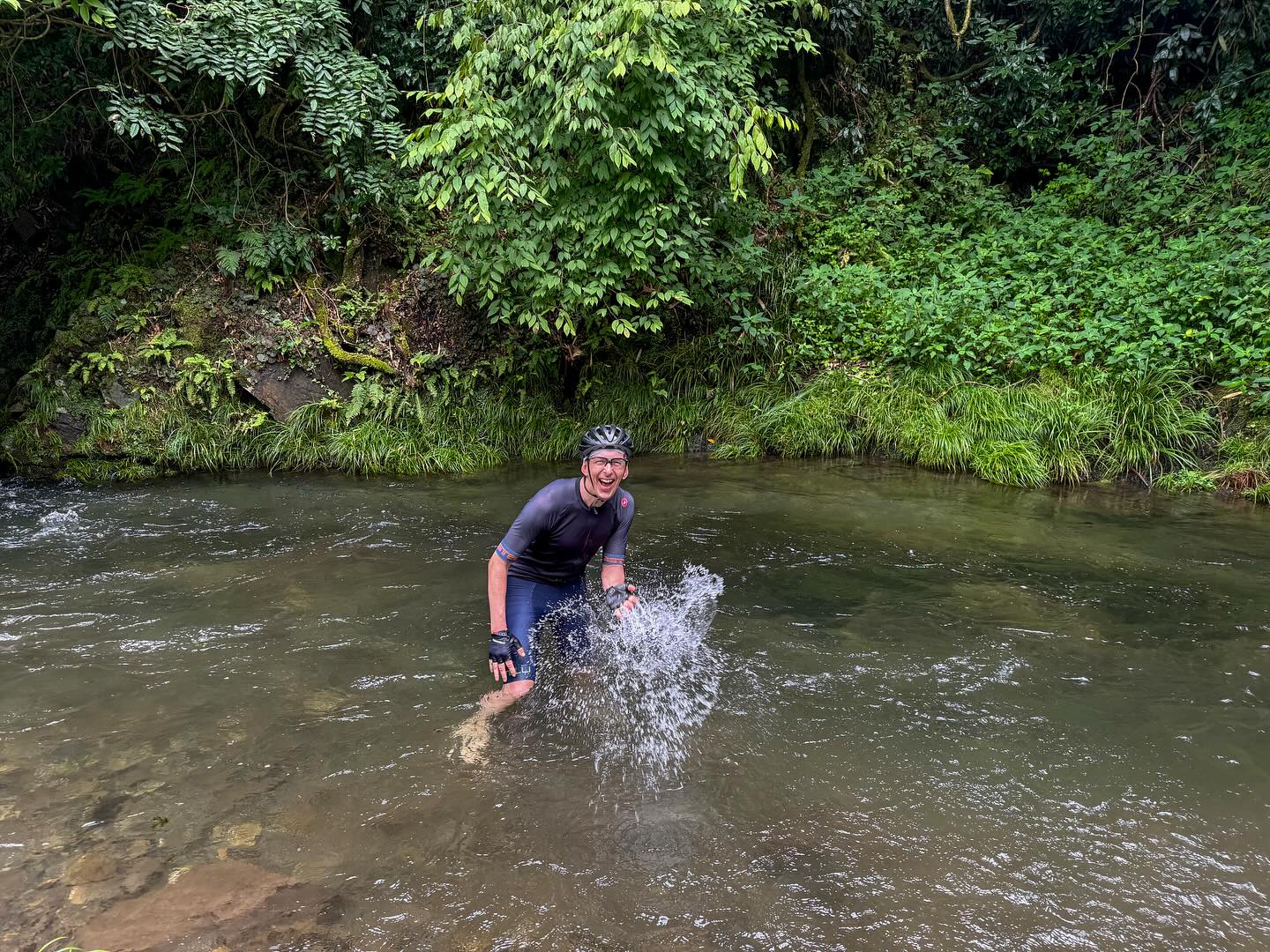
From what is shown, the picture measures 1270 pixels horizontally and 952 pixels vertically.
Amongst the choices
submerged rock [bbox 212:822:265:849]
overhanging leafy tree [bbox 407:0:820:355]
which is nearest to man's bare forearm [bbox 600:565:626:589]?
submerged rock [bbox 212:822:265:849]

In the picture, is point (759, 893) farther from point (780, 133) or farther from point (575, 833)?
point (780, 133)

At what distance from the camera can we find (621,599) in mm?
4438

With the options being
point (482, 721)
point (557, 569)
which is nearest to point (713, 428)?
point (557, 569)

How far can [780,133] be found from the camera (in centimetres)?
1313

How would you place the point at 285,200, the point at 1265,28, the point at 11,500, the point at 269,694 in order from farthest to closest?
the point at 1265,28 < the point at 285,200 < the point at 11,500 < the point at 269,694

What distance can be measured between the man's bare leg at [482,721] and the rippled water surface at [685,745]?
0.23ft

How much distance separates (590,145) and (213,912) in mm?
7308

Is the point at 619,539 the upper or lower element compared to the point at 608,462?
lower

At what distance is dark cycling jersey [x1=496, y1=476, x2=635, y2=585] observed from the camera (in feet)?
14.3

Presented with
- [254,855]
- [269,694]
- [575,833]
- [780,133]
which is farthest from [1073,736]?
[780,133]

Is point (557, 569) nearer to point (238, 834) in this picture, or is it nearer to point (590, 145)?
point (238, 834)

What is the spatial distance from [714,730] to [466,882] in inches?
57.9

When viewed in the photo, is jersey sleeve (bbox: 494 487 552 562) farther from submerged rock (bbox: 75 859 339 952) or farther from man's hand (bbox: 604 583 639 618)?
submerged rock (bbox: 75 859 339 952)

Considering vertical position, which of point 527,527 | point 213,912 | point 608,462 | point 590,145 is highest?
point 590,145
